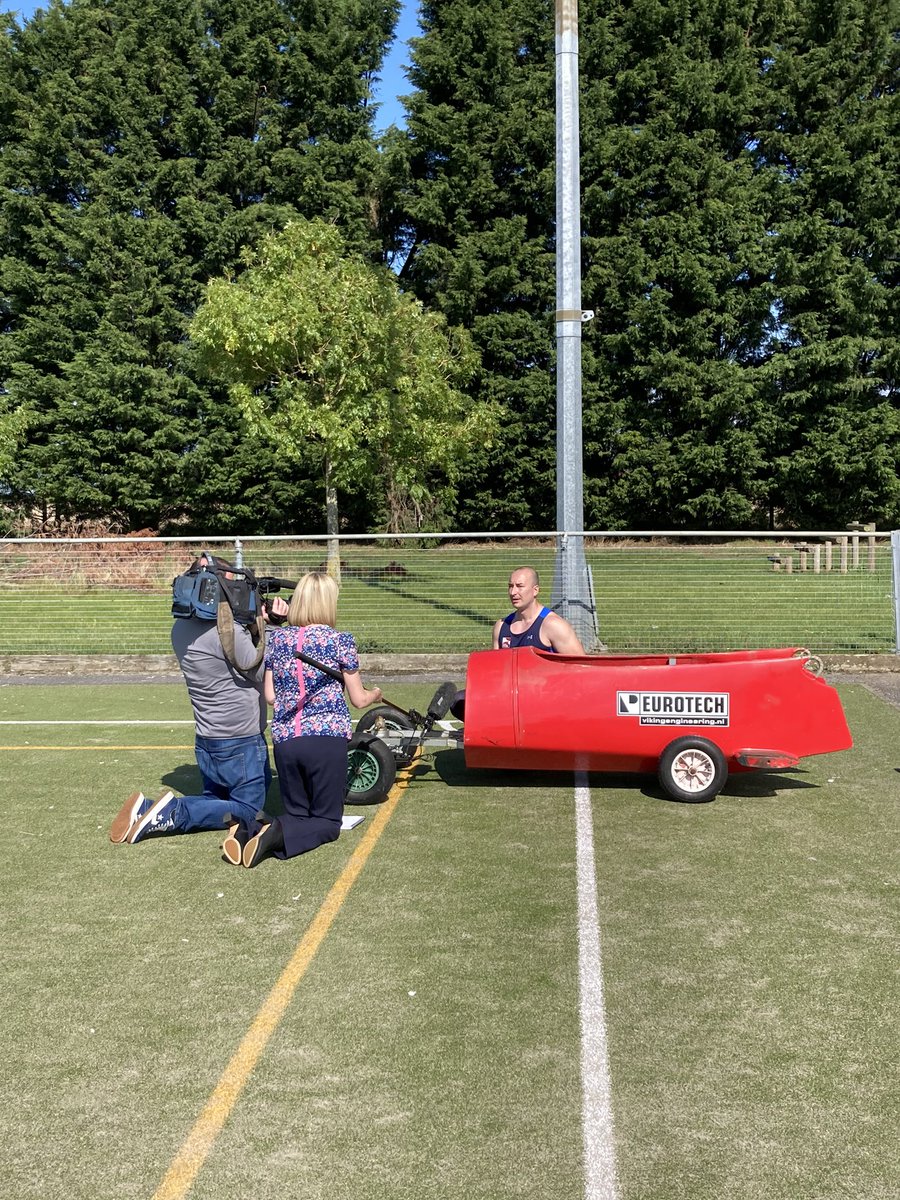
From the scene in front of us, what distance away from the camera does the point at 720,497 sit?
33906 mm

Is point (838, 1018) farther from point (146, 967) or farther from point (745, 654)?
point (745, 654)

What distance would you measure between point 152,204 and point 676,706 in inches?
1453

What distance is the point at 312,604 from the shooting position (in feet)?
19.7

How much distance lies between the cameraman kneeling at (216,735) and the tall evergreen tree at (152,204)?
30120mm

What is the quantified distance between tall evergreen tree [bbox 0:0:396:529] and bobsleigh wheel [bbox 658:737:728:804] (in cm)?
3034

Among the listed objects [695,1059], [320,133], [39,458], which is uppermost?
[320,133]

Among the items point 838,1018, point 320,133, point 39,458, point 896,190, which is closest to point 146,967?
point 838,1018

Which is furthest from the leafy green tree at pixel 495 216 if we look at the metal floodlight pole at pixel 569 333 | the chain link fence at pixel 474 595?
the metal floodlight pole at pixel 569 333

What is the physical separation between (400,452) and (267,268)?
549cm

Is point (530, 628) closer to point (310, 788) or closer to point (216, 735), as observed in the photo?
point (310, 788)

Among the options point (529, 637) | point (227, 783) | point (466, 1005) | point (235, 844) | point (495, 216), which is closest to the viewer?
point (466, 1005)

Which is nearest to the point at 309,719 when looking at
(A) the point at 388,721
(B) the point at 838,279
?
(A) the point at 388,721

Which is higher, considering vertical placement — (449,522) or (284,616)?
(449,522)

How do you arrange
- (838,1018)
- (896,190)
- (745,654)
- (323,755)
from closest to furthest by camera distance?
(838,1018), (323,755), (745,654), (896,190)
